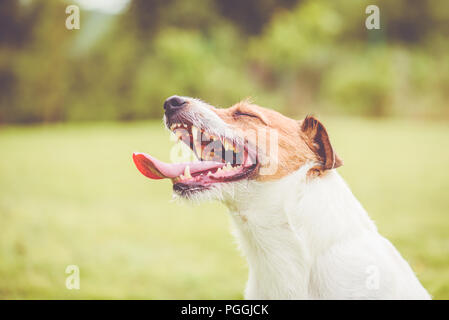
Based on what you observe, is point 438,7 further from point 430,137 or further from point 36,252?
point 36,252

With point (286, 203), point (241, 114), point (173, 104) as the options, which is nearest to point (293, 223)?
point (286, 203)

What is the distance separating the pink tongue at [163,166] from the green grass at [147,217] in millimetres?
224

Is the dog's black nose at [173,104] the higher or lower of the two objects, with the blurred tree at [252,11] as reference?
lower

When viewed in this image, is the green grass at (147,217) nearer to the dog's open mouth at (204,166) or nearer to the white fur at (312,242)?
the dog's open mouth at (204,166)

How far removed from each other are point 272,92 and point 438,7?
4691mm

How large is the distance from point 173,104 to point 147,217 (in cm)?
380

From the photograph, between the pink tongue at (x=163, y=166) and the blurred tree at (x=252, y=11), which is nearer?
the pink tongue at (x=163, y=166)

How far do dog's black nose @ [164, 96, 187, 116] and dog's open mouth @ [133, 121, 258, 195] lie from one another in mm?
77

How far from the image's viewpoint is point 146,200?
20.9 ft

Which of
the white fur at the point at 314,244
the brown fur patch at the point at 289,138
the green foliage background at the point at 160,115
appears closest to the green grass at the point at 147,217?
the green foliage background at the point at 160,115

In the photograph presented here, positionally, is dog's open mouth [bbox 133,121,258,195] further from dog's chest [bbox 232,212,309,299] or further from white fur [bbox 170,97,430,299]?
dog's chest [bbox 232,212,309,299]

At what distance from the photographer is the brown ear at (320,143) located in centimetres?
184
